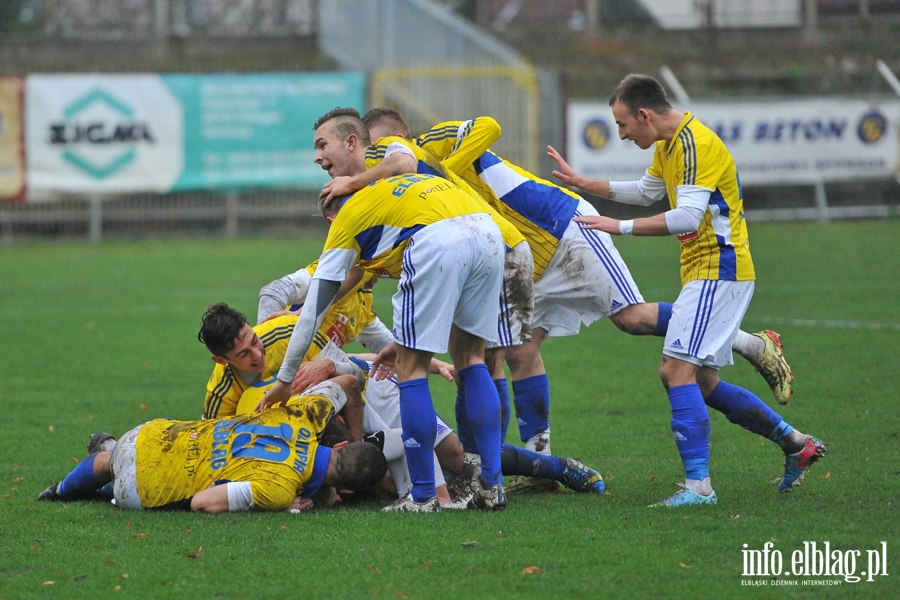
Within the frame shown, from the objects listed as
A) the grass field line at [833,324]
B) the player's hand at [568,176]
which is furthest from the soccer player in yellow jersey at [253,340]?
the grass field line at [833,324]

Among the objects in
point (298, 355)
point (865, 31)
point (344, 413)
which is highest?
point (865, 31)

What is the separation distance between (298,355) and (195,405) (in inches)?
122

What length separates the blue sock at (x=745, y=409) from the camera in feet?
18.5

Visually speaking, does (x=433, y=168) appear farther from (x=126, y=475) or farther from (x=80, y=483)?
(x=80, y=483)

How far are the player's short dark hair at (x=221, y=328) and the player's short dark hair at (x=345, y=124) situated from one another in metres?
1.05

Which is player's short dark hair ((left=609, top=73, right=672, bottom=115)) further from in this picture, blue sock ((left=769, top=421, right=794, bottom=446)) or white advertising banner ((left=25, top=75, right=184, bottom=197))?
white advertising banner ((left=25, top=75, right=184, bottom=197))

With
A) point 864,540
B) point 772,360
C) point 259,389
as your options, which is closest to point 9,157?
point 259,389

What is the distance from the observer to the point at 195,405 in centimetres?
811

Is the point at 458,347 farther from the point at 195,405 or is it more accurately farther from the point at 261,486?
the point at 195,405

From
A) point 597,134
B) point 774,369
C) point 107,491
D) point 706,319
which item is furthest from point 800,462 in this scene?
point 597,134

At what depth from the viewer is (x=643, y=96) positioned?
541cm

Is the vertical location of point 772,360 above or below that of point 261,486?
above

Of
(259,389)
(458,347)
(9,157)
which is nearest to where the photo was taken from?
(458,347)

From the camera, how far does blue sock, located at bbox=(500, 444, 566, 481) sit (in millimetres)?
5676
